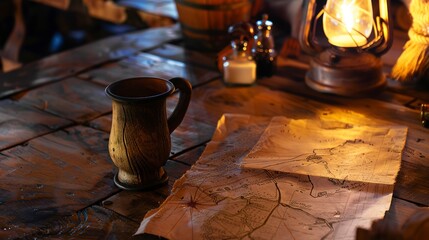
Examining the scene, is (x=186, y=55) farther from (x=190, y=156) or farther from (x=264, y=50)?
(x=190, y=156)

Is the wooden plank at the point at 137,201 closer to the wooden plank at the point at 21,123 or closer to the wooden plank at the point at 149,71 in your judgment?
the wooden plank at the point at 21,123

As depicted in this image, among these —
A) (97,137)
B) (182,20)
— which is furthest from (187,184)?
(182,20)

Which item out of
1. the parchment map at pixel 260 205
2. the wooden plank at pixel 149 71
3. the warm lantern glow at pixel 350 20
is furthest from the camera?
the wooden plank at pixel 149 71

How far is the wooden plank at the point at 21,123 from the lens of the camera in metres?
1.25

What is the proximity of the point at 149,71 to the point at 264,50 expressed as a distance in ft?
0.99

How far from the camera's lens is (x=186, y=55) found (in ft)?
5.70

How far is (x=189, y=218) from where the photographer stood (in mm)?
936

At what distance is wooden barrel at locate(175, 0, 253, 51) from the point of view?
5.68 feet

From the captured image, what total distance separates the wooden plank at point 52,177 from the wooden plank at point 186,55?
47 centimetres

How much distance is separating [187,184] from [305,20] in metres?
0.59

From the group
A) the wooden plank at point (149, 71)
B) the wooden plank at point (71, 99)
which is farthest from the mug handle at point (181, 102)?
the wooden plank at point (149, 71)

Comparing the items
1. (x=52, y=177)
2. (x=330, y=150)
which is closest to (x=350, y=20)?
(x=330, y=150)

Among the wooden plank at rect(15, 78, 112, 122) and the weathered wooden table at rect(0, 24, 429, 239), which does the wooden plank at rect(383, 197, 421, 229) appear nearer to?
the weathered wooden table at rect(0, 24, 429, 239)

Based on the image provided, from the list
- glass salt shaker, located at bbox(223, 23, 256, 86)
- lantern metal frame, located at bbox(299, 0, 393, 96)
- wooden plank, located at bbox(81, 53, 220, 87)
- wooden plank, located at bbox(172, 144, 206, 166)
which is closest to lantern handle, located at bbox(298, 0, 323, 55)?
lantern metal frame, located at bbox(299, 0, 393, 96)
